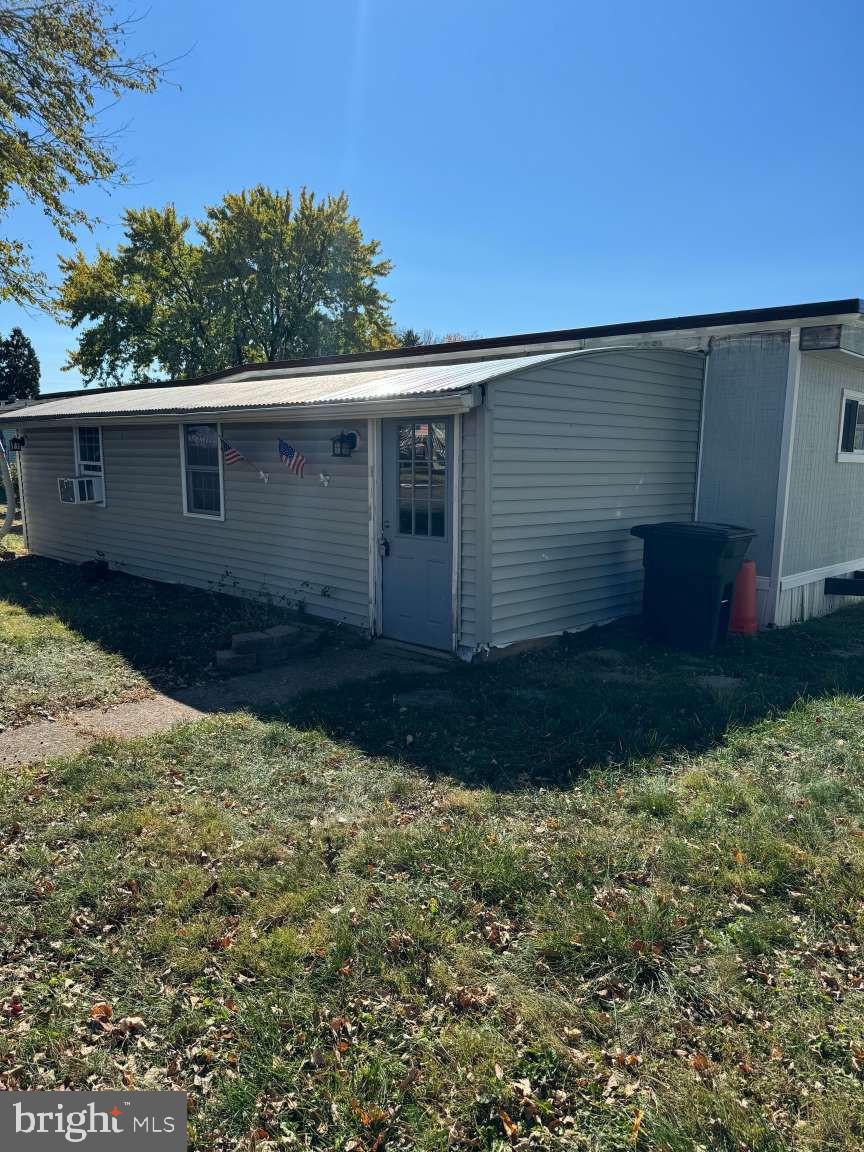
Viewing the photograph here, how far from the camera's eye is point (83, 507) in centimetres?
1327

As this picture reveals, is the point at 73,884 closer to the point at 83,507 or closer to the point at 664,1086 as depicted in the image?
the point at 664,1086

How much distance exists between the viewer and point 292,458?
29.1 ft

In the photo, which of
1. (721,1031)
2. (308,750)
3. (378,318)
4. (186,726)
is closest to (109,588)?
(186,726)

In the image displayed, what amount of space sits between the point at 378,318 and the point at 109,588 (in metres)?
28.0

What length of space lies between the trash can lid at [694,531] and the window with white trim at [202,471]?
17.5ft

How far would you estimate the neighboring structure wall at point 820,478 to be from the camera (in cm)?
868

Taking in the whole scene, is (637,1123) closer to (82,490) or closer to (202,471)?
(202,471)

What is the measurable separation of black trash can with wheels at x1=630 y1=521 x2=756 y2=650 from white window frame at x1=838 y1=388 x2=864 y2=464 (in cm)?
269

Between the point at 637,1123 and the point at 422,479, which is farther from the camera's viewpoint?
the point at 422,479

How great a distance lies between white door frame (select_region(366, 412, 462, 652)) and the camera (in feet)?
23.3

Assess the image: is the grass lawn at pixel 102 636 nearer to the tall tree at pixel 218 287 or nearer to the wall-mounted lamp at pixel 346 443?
the wall-mounted lamp at pixel 346 443

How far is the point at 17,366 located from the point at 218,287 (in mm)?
10499

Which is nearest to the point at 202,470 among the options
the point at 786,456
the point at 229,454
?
the point at 229,454

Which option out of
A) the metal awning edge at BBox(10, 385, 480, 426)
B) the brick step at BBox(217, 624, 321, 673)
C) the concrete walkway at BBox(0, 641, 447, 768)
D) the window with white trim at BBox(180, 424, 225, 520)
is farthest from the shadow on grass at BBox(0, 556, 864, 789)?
the metal awning edge at BBox(10, 385, 480, 426)
